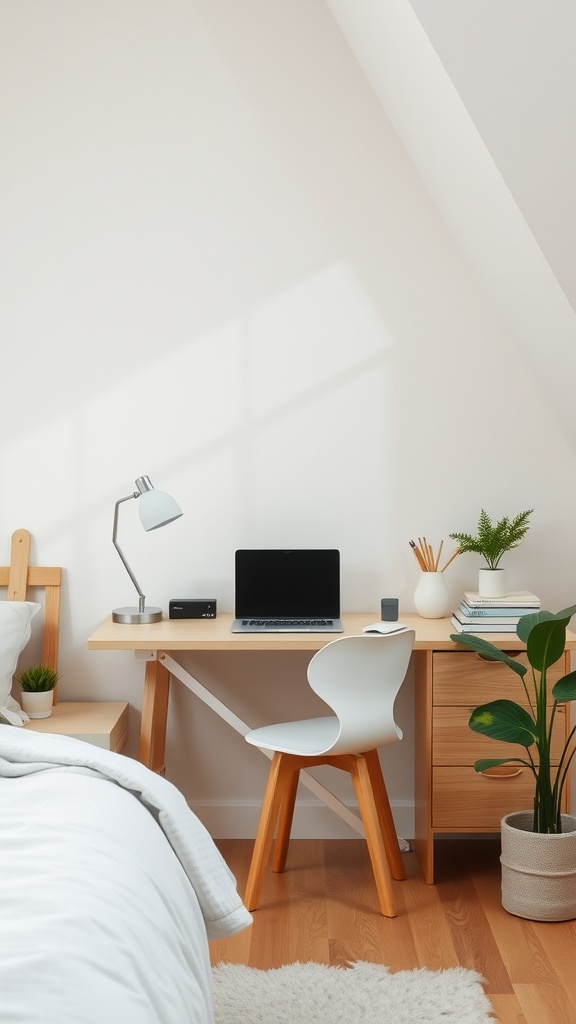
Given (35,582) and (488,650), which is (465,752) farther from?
(35,582)

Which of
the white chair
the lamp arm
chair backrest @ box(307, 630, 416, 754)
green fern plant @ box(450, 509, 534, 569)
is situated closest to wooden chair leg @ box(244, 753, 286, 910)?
the white chair

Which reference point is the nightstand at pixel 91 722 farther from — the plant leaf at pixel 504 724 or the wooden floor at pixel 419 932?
the plant leaf at pixel 504 724

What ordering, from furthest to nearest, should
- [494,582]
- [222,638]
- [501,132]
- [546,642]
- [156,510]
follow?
[494,582] → [156,510] → [222,638] → [546,642] → [501,132]

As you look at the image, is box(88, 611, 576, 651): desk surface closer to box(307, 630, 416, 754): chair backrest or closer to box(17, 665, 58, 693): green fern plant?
box(307, 630, 416, 754): chair backrest

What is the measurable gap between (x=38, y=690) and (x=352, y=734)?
1127 mm

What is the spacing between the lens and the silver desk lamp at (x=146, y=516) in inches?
117

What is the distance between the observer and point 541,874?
8.63ft

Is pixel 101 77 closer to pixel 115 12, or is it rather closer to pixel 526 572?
pixel 115 12

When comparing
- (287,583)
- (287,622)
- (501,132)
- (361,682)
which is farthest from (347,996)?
(501,132)

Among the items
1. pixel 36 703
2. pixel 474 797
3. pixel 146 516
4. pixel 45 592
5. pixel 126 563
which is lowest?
pixel 474 797

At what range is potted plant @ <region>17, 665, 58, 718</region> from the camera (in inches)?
123

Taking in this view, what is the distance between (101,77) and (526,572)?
226 centimetres

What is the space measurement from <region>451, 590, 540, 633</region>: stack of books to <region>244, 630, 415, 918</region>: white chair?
31 centimetres

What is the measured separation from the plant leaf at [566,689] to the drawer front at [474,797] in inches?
14.5
